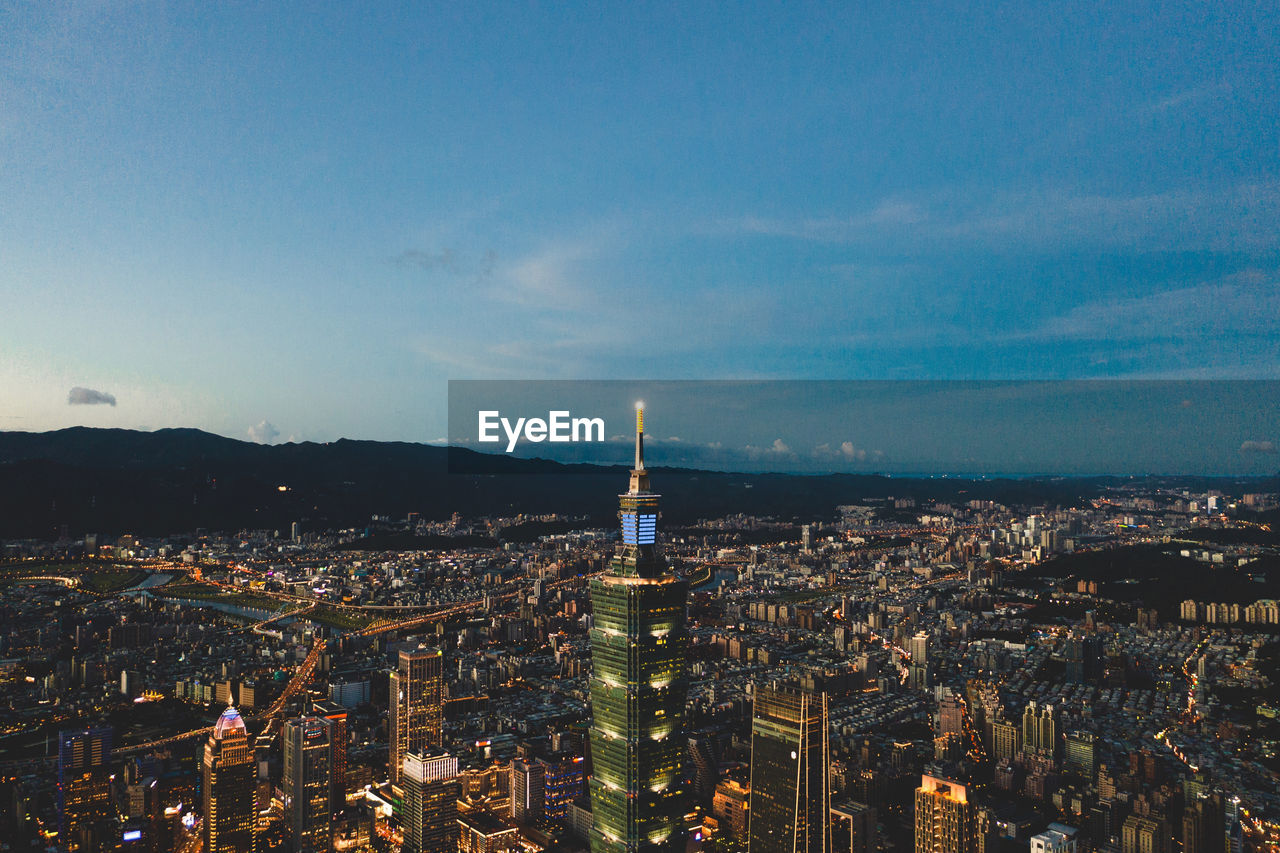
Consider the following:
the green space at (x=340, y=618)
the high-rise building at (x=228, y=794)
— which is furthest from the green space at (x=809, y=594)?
the high-rise building at (x=228, y=794)

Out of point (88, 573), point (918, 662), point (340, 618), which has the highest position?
point (88, 573)

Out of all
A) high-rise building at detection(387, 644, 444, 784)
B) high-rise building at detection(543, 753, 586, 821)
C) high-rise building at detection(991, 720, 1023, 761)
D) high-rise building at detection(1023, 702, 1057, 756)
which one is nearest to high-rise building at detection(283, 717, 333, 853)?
high-rise building at detection(387, 644, 444, 784)

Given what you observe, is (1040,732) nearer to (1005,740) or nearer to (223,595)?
(1005,740)

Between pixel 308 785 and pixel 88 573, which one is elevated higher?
pixel 88 573

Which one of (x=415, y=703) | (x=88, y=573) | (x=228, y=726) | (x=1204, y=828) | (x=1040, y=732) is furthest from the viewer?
(x=88, y=573)

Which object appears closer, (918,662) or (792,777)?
(792,777)

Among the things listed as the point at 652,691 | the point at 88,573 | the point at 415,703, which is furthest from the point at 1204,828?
the point at 88,573

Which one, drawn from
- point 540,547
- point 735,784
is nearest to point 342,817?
point 735,784
